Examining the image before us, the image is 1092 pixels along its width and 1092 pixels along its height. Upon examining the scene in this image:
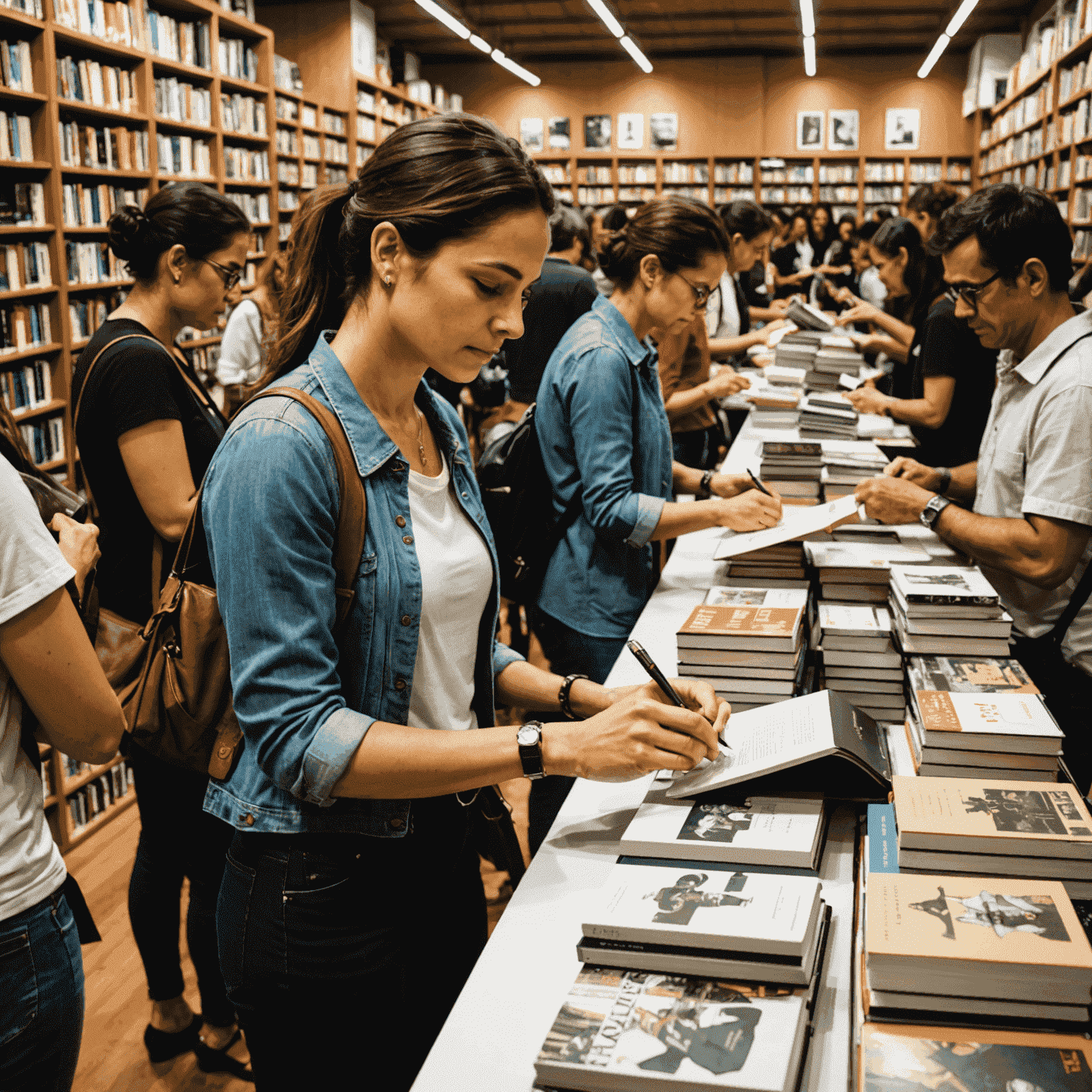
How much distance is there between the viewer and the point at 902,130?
13.5 meters

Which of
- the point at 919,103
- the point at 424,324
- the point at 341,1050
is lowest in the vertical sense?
the point at 341,1050

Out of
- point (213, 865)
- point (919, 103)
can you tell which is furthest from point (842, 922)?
point (919, 103)

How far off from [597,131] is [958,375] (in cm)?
1194

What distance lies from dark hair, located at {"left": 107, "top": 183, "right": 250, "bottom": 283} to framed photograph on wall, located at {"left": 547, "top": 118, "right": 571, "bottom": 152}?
12.7 m

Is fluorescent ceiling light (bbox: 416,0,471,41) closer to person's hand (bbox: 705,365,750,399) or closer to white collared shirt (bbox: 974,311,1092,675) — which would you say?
person's hand (bbox: 705,365,750,399)

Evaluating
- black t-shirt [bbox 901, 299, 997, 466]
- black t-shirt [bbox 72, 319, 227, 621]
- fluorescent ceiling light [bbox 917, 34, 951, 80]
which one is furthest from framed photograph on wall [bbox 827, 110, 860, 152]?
black t-shirt [bbox 72, 319, 227, 621]

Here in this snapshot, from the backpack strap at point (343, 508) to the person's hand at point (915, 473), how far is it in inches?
69.7

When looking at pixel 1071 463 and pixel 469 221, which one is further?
pixel 1071 463

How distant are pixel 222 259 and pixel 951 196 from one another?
4.06 metres

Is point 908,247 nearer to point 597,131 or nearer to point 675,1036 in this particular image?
point 675,1036

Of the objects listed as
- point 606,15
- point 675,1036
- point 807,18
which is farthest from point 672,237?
point 807,18

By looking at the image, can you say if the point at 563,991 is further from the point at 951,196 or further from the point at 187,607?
the point at 951,196

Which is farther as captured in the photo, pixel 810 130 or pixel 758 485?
pixel 810 130

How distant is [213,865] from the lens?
6.91 ft
